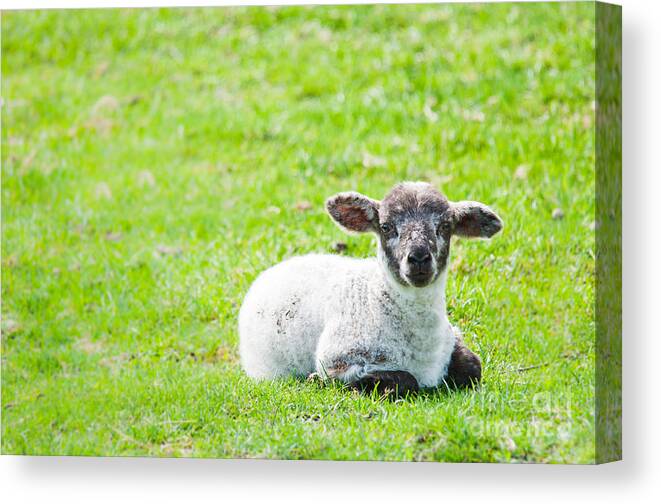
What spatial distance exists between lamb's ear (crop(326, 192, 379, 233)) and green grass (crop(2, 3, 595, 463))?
432mm

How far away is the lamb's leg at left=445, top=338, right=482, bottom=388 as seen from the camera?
6352 mm

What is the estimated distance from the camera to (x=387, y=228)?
6.19m

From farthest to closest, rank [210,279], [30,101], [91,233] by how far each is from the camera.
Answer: [30,101], [91,233], [210,279]

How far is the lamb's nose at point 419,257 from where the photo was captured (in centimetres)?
594

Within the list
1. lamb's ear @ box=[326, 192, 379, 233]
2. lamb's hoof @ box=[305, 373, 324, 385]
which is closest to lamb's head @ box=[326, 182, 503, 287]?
lamb's ear @ box=[326, 192, 379, 233]

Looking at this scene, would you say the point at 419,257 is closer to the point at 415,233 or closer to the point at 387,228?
the point at 415,233

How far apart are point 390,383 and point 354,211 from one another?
0.98 m

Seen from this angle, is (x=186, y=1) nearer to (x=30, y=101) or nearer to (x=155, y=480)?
(x=30, y=101)

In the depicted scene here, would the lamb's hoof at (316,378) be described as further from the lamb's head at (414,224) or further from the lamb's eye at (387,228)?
the lamb's eye at (387,228)

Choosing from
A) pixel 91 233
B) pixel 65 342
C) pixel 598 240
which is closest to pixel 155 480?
pixel 65 342

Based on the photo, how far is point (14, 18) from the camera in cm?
820

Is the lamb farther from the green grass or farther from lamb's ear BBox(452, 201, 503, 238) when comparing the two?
the green grass

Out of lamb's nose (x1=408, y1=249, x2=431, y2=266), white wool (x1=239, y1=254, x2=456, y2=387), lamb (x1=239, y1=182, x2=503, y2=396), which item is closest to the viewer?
lamb's nose (x1=408, y1=249, x2=431, y2=266)

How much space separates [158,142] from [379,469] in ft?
10.3
